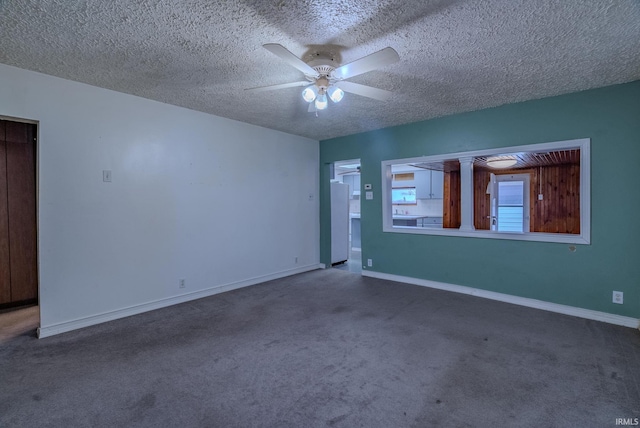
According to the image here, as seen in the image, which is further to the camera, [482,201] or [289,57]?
[482,201]

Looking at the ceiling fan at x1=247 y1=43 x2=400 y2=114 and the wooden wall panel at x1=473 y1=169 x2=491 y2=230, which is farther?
the wooden wall panel at x1=473 y1=169 x2=491 y2=230

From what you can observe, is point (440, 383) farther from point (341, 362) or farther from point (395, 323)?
point (395, 323)

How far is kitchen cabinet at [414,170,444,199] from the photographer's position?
761 centimetres

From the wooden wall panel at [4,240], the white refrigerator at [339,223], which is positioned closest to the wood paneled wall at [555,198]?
the white refrigerator at [339,223]

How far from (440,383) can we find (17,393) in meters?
2.83

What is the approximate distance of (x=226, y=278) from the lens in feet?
13.6

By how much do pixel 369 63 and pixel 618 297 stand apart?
137 inches

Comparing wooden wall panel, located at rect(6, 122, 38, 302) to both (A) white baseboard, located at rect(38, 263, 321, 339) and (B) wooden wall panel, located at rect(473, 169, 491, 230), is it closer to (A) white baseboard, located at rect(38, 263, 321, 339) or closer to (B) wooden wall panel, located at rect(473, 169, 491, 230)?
(A) white baseboard, located at rect(38, 263, 321, 339)

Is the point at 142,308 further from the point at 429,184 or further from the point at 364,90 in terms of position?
the point at 429,184

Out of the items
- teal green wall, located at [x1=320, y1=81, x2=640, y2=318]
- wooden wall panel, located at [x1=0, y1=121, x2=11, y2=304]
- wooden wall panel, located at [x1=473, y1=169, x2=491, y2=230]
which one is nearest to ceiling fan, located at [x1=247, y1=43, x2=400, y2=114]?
teal green wall, located at [x1=320, y1=81, x2=640, y2=318]

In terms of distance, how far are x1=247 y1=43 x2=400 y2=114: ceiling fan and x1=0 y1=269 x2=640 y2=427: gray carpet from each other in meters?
2.20

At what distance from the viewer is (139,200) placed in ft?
10.8

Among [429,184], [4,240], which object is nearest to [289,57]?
[4,240]

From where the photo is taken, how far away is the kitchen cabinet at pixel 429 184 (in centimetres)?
761
